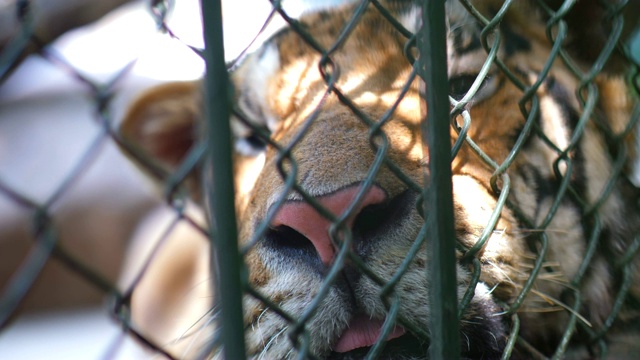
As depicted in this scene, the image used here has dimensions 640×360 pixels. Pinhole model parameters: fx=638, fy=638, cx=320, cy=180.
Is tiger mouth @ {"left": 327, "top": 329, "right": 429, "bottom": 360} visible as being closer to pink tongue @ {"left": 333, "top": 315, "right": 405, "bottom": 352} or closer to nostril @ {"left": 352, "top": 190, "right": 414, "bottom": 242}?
pink tongue @ {"left": 333, "top": 315, "right": 405, "bottom": 352}

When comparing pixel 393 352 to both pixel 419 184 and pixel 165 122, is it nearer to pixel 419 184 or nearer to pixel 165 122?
pixel 419 184

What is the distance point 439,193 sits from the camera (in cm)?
110

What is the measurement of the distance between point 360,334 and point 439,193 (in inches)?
16.5

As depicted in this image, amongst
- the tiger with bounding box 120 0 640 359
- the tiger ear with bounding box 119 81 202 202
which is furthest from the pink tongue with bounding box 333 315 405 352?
the tiger ear with bounding box 119 81 202 202

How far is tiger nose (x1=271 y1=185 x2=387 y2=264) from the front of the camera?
1.25 metres

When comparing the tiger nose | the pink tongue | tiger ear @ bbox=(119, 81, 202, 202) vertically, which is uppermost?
tiger ear @ bbox=(119, 81, 202, 202)

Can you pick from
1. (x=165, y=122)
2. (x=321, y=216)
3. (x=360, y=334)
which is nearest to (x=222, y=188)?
(x=321, y=216)

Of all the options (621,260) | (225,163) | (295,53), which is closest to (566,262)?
(621,260)

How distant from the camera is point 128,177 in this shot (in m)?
7.09

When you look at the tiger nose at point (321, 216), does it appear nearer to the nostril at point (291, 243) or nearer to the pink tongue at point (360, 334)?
the nostril at point (291, 243)

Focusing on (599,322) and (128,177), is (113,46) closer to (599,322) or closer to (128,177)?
(128,177)

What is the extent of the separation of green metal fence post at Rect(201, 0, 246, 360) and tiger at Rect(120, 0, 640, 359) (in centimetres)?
9

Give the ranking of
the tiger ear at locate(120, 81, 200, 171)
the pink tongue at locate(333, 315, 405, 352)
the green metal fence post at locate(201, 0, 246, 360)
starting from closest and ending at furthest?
the green metal fence post at locate(201, 0, 246, 360) < the pink tongue at locate(333, 315, 405, 352) < the tiger ear at locate(120, 81, 200, 171)

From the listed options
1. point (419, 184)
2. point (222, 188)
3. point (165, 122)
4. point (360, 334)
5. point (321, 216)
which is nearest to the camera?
point (222, 188)
